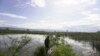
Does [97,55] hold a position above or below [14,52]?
below

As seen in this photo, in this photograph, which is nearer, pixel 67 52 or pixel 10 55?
pixel 10 55

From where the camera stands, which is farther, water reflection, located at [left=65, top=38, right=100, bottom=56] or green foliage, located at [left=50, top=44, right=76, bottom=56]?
water reflection, located at [left=65, top=38, right=100, bottom=56]

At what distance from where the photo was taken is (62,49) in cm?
1777

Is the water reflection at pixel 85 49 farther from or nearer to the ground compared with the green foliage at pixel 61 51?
nearer to the ground

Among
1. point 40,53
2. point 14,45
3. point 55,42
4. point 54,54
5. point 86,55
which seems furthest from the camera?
point 86,55

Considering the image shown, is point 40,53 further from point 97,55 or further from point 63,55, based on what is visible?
point 97,55

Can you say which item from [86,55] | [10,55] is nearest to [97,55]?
[86,55]

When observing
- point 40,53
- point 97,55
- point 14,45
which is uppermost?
point 14,45

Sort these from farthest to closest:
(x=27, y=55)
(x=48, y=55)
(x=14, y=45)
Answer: (x=27, y=55) → (x=48, y=55) → (x=14, y=45)

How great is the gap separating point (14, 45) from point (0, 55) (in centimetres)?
225

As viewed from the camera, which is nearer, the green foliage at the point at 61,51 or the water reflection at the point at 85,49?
the green foliage at the point at 61,51

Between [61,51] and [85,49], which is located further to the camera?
[85,49]

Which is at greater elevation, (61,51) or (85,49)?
(61,51)

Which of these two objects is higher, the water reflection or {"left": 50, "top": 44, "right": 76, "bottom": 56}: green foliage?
{"left": 50, "top": 44, "right": 76, "bottom": 56}: green foliage
